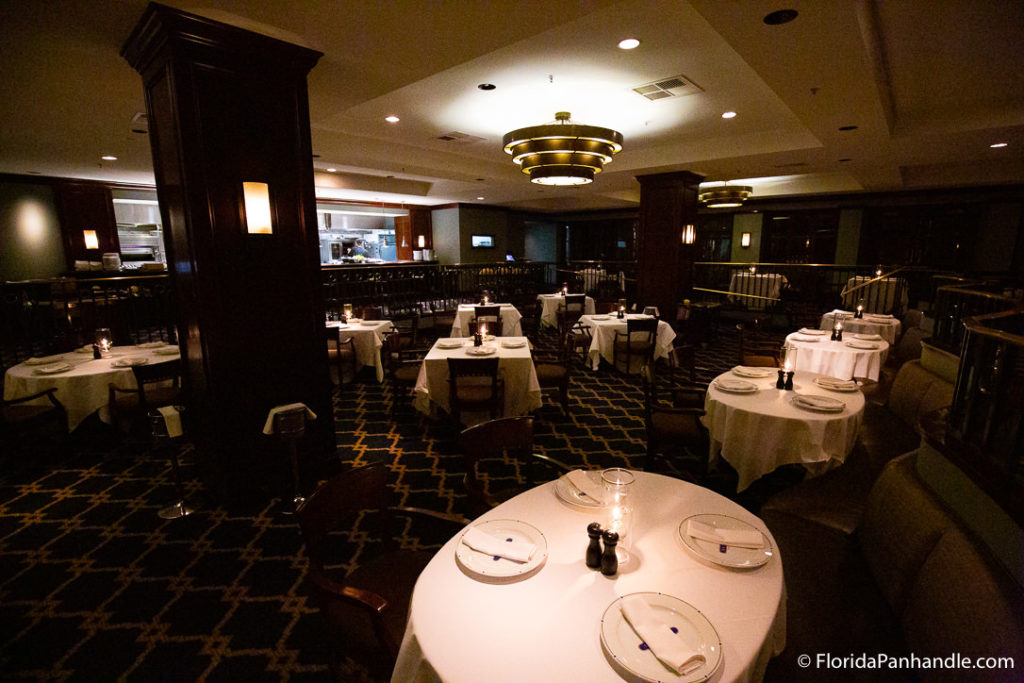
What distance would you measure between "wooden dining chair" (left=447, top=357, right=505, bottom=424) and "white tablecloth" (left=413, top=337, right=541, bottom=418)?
4.4 inches

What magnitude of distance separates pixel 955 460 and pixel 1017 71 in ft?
16.3

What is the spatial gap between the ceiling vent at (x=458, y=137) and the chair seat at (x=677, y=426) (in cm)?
530

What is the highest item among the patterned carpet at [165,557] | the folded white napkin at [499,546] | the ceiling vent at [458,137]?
the ceiling vent at [458,137]

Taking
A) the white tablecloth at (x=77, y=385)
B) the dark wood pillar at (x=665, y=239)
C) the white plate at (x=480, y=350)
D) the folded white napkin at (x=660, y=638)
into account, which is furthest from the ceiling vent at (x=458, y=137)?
the folded white napkin at (x=660, y=638)

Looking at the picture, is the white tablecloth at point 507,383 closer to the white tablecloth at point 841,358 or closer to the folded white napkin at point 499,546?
the folded white napkin at point 499,546

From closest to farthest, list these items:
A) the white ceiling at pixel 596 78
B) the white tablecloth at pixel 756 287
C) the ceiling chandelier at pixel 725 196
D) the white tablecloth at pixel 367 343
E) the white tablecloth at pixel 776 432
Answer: the white ceiling at pixel 596 78, the white tablecloth at pixel 776 432, the white tablecloth at pixel 367 343, the ceiling chandelier at pixel 725 196, the white tablecloth at pixel 756 287

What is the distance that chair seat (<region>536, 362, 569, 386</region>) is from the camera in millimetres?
5043

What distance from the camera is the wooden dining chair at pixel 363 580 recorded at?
1.53m

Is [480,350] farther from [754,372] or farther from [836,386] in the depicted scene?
[836,386]

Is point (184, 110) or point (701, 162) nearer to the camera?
point (184, 110)

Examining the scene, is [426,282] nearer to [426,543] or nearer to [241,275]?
[241,275]

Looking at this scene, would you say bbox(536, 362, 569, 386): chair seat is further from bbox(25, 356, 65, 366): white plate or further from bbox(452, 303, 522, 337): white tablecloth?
bbox(25, 356, 65, 366): white plate

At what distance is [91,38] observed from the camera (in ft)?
10.2

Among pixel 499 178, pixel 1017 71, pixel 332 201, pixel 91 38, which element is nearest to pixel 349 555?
pixel 91 38
